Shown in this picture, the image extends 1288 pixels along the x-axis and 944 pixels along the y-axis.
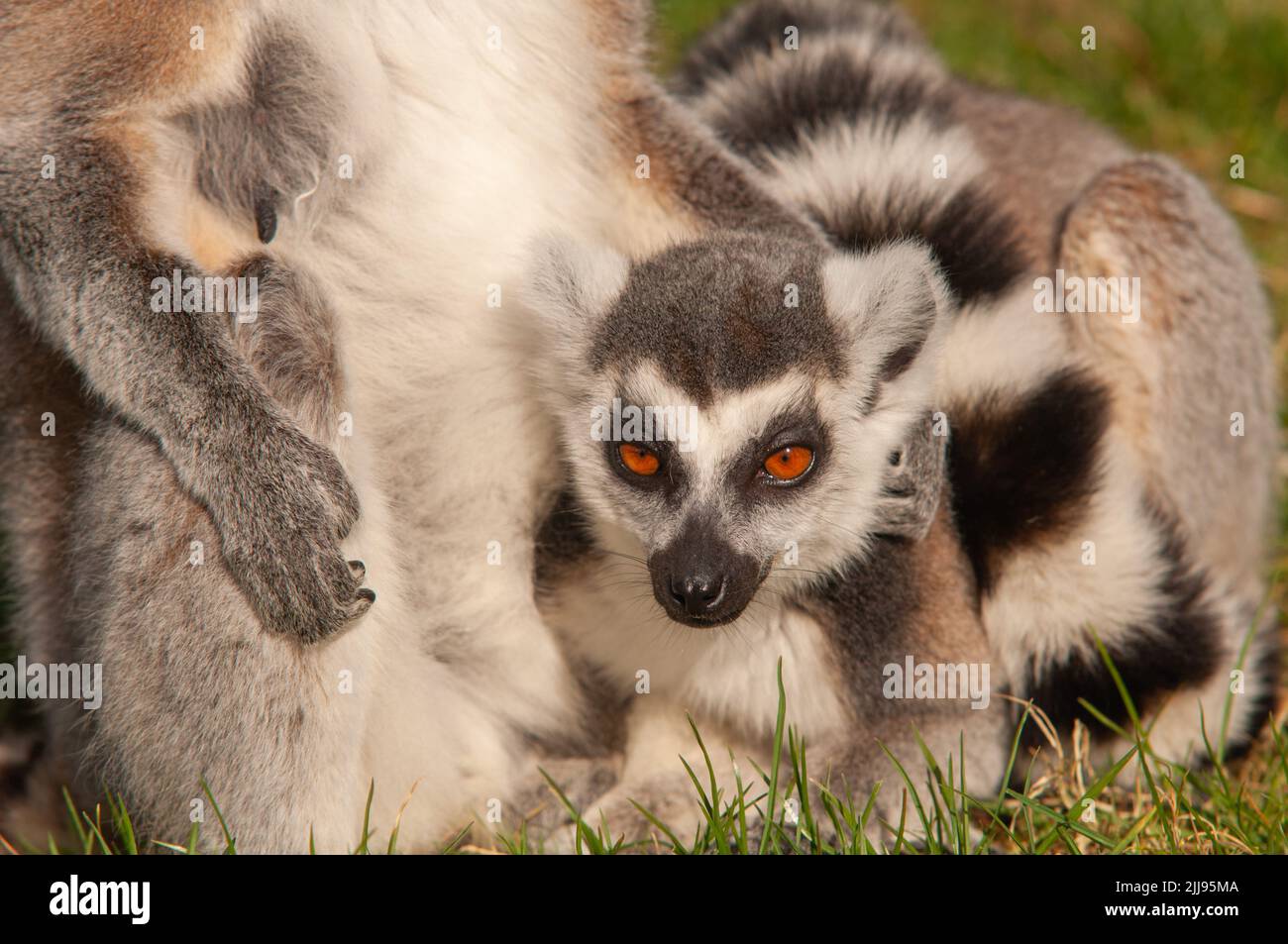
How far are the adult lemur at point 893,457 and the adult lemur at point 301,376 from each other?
9.6 inches

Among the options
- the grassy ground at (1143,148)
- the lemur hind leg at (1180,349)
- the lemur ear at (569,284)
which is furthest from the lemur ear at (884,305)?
the lemur hind leg at (1180,349)

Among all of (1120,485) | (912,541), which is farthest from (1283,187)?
(912,541)

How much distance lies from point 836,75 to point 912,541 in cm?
169

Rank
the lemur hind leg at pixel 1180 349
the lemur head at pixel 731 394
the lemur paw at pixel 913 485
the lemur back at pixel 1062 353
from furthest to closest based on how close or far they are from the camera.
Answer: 1. the lemur hind leg at pixel 1180 349
2. the lemur back at pixel 1062 353
3. the lemur paw at pixel 913 485
4. the lemur head at pixel 731 394

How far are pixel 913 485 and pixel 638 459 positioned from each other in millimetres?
737

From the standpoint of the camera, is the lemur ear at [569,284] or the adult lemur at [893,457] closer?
the adult lemur at [893,457]

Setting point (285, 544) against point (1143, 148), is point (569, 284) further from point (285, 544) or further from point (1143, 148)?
point (1143, 148)

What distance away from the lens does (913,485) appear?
3674 millimetres

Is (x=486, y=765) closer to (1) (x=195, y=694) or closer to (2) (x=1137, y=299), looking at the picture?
(1) (x=195, y=694)

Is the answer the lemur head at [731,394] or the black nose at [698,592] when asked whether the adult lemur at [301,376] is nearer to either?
the lemur head at [731,394]

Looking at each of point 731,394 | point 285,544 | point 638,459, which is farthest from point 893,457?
point 285,544

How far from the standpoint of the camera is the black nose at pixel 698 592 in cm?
315

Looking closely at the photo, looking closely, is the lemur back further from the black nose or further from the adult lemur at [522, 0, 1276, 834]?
the black nose

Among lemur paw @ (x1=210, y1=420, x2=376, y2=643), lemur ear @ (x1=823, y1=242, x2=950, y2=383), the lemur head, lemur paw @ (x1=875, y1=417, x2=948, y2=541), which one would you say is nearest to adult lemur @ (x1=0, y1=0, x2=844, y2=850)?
lemur paw @ (x1=210, y1=420, x2=376, y2=643)
